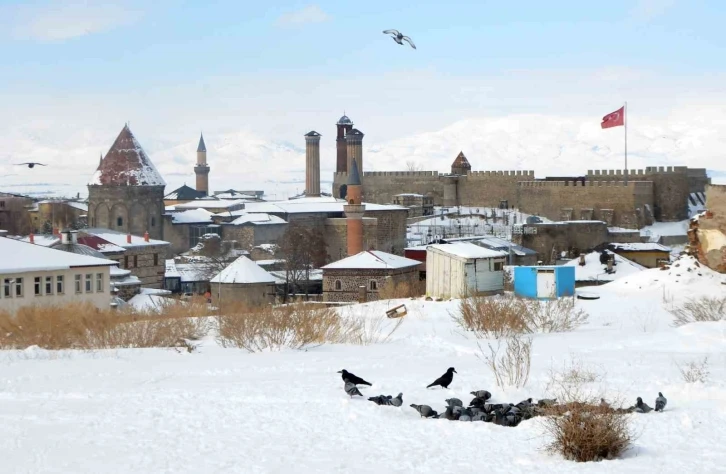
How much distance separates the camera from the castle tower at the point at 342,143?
77500 mm

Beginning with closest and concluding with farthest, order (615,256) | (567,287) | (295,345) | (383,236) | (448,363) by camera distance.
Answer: (448,363) < (295,345) < (567,287) < (615,256) < (383,236)

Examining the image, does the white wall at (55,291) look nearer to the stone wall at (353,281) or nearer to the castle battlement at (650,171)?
the stone wall at (353,281)

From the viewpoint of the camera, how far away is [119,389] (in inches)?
520

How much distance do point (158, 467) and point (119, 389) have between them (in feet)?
12.2

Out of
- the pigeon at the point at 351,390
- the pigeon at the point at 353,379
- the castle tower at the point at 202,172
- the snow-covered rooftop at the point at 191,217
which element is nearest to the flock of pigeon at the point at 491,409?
the pigeon at the point at 351,390

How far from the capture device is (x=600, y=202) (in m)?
57.7

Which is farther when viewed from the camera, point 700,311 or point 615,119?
point 615,119

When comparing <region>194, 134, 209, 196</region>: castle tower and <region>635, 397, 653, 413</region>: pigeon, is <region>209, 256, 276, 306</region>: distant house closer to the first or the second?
<region>635, 397, 653, 413</region>: pigeon

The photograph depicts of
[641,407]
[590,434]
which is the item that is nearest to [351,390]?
[641,407]

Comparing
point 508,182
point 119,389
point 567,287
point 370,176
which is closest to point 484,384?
point 119,389

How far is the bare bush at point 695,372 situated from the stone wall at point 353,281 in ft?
75.9

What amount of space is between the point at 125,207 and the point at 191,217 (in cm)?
391

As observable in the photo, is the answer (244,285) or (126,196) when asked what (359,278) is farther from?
(126,196)

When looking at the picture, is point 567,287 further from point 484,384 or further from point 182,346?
point 484,384
